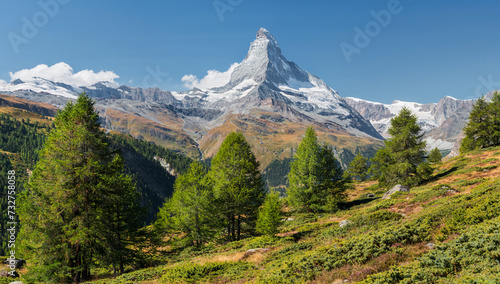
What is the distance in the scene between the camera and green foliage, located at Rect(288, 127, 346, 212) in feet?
107

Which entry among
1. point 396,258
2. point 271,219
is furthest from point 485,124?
point 396,258

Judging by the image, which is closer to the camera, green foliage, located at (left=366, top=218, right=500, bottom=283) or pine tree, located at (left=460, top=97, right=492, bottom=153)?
green foliage, located at (left=366, top=218, right=500, bottom=283)

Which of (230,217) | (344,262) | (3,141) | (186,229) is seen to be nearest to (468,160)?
(230,217)

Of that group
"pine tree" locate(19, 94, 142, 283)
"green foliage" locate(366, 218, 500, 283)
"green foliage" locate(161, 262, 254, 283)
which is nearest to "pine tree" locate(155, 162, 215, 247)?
"pine tree" locate(19, 94, 142, 283)

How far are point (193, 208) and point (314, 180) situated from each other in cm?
1630

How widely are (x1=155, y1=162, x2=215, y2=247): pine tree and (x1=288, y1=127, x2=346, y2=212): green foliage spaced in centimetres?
1247

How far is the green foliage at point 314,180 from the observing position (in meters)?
32.5

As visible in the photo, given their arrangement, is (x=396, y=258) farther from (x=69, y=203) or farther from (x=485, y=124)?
(x=485, y=124)

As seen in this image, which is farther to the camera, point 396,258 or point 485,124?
point 485,124

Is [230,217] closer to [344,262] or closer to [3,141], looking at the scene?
[344,262]

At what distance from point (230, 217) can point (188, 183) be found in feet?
21.7

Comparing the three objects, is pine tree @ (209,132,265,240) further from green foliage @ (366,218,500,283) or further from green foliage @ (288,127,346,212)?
green foliage @ (366,218,500,283)

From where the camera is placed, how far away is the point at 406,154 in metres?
34.0

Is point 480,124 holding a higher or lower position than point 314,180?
higher
